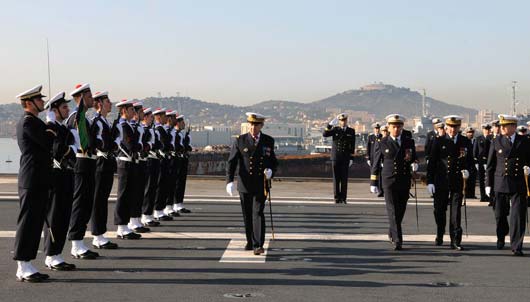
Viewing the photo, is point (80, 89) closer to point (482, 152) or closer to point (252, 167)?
point (252, 167)

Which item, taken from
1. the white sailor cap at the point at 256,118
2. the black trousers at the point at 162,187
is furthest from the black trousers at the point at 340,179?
the white sailor cap at the point at 256,118

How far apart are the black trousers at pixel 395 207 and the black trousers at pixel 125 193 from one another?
417 centimetres

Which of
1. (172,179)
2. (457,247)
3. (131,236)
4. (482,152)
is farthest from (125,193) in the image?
(482,152)

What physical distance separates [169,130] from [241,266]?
20.3 ft

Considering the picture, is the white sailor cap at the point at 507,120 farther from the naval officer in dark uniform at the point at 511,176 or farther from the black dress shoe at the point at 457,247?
the black dress shoe at the point at 457,247

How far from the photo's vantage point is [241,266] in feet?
30.3

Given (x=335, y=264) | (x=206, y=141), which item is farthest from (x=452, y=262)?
(x=206, y=141)

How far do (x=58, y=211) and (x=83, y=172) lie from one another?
3.56 feet

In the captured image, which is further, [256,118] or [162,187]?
[162,187]

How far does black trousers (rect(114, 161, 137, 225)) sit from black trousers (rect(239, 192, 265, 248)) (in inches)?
91.2

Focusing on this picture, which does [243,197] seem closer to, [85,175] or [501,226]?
[85,175]

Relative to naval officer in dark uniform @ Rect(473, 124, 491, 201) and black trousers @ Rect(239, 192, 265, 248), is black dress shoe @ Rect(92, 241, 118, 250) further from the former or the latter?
naval officer in dark uniform @ Rect(473, 124, 491, 201)

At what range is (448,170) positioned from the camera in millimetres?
11211

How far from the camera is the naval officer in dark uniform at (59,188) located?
892 cm
